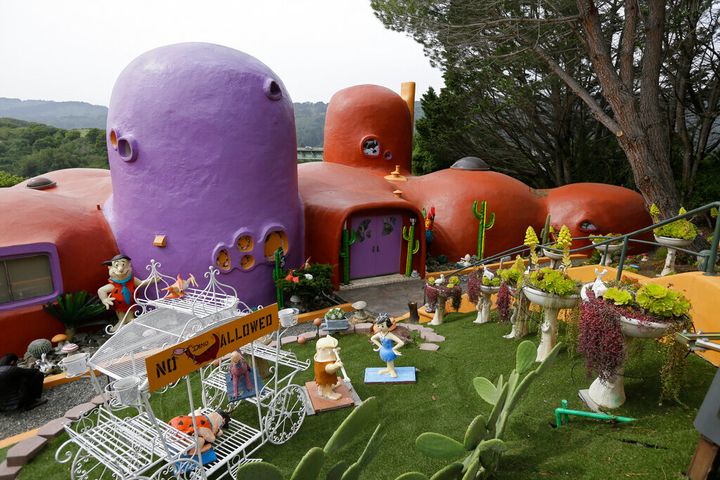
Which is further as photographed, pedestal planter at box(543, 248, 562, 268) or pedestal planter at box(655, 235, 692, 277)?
pedestal planter at box(543, 248, 562, 268)

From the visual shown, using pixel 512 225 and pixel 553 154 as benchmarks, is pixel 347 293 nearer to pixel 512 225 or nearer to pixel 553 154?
pixel 512 225

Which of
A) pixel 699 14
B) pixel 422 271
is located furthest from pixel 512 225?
pixel 699 14

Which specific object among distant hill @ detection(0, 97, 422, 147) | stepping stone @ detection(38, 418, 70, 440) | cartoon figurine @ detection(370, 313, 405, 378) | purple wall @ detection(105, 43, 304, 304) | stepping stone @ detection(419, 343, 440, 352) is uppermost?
distant hill @ detection(0, 97, 422, 147)

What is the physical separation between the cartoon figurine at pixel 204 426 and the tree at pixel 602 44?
402 inches

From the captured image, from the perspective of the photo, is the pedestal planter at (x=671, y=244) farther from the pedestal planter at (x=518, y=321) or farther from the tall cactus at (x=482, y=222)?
the tall cactus at (x=482, y=222)

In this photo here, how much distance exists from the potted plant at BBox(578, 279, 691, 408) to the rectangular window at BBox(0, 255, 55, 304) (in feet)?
31.2

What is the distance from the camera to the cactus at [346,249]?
1155cm

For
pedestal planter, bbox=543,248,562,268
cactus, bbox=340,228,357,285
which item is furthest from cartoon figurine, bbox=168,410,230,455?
pedestal planter, bbox=543,248,562,268

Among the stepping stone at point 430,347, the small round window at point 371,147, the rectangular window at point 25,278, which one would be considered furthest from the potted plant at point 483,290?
the small round window at point 371,147

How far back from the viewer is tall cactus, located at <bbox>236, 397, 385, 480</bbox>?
243cm

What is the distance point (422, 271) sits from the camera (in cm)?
1272

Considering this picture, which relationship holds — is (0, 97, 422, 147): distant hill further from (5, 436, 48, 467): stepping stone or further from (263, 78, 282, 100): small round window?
(5, 436, 48, 467): stepping stone

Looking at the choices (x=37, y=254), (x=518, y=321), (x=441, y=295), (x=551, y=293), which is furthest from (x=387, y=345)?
(x=37, y=254)

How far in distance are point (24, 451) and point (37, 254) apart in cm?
456
